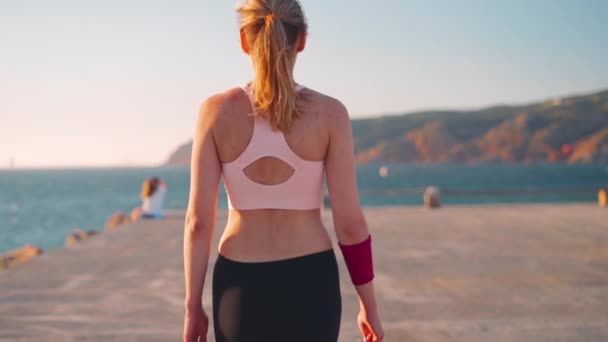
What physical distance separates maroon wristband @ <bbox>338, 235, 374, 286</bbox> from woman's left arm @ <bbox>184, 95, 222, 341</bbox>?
0.52 m

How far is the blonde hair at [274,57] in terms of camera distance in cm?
215

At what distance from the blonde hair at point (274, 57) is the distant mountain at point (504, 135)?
6767 inches

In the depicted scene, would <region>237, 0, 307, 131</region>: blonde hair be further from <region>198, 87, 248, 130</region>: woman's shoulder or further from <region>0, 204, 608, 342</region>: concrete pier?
<region>0, 204, 608, 342</region>: concrete pier

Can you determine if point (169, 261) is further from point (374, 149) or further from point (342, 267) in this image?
point (374, 149)

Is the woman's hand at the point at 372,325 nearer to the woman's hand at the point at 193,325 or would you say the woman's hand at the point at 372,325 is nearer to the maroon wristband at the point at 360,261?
the maroon wristband at the point at 360,261

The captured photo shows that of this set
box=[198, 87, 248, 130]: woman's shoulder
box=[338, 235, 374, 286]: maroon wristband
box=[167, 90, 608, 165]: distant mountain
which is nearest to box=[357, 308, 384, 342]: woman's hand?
box=[338, 235, 374, 286]: maroon wristband

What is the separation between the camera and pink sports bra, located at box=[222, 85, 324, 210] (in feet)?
7.19

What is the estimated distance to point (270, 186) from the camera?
2215 mm

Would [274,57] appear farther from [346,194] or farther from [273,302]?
[273,302]

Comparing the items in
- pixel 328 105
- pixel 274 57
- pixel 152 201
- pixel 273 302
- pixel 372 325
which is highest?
pixel 274 57

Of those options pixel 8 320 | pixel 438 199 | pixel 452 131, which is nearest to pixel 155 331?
pixel 8 320

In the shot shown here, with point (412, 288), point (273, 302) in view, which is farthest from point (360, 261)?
point (412, 288)

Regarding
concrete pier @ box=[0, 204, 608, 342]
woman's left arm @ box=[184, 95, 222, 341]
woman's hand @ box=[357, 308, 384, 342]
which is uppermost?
woman's left arm @ box=[184, 95, 222, 341]

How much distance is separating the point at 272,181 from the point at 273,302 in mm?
407
